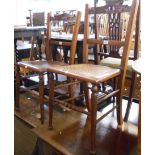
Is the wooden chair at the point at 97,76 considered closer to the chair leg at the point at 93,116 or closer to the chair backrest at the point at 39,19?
the chair leg at the point at 93,116

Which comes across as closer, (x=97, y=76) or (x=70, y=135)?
(x=97, y=76)

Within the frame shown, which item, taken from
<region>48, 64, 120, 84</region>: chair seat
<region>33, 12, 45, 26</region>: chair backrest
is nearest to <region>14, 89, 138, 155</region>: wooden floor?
<region>48, 64, 120, 84</region>: chair seat

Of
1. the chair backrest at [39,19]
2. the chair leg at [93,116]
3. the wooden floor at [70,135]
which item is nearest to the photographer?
the chair leg at [93,116]

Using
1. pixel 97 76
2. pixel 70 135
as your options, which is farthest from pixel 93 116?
pixel 70 135

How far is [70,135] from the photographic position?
157 cm

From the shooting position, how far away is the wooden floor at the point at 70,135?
55.8 inches

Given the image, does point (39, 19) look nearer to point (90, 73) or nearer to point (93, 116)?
point (90, 73)

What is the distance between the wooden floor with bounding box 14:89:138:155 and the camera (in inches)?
55.8

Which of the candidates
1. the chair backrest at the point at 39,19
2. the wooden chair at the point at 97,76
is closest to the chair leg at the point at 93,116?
the wooden chair at the point at 97,76
